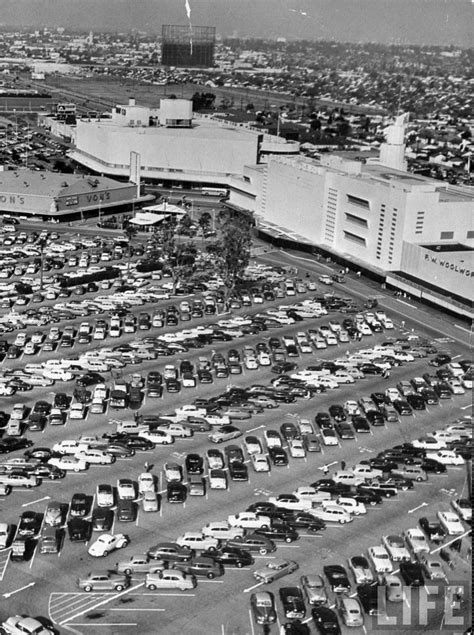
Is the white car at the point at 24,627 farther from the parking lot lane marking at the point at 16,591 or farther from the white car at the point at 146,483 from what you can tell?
the white car at the point at 146,483

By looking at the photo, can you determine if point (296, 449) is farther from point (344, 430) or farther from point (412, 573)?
point (412, 573)

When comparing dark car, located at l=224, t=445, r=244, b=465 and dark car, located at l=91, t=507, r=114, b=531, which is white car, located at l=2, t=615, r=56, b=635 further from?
dark car, located at l=224, t=445, r=244, b=465

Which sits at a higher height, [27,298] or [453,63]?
[453,63]

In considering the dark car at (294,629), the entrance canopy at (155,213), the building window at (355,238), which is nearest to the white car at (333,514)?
the dark car at (294,629)

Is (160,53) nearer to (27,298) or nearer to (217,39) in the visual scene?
(217,39)

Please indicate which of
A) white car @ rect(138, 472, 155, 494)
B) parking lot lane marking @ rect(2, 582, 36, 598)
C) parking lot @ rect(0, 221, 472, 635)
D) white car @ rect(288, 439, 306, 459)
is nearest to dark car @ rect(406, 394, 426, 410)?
parking lot @ rect(0, 221, 472, 635)

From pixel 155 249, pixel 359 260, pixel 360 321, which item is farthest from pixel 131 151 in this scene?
pixel 360 321

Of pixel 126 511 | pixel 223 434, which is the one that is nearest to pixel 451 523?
pixel 223 434
